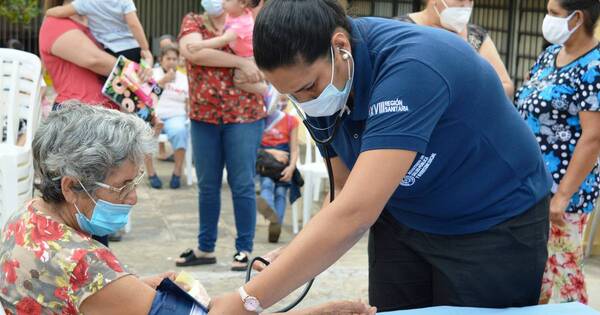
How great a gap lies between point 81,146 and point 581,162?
2338mm

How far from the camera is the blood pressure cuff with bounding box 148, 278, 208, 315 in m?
2.39

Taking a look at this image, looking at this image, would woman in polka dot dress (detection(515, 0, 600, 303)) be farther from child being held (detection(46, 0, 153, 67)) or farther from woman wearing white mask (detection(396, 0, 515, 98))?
child being held (detection(46, 0, 153, 67))

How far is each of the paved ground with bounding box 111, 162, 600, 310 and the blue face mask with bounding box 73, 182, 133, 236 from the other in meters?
2.51

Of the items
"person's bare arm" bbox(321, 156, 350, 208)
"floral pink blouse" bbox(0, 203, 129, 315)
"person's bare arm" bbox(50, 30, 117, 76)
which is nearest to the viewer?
"floral pink blouse" bbox(0, 203, 129, 315)

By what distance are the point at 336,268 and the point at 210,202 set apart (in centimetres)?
89

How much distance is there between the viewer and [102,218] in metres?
2.54

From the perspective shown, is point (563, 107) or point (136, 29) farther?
point (136, 29)

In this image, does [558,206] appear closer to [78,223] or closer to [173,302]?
[173,302]

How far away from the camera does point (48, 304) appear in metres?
2.34

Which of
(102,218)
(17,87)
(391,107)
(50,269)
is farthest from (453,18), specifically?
(50,269)

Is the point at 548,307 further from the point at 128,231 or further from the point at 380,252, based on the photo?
the point at 128,231

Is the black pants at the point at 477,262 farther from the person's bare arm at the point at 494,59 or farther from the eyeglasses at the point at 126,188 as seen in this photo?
the person's bare arm at the point at 494,59

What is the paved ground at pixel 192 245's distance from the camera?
526 cm

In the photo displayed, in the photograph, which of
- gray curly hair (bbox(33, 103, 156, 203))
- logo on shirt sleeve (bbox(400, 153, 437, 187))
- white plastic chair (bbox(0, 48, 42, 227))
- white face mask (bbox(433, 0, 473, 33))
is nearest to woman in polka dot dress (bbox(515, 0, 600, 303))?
white face mask (bbox(433, 0, 473, 33))
